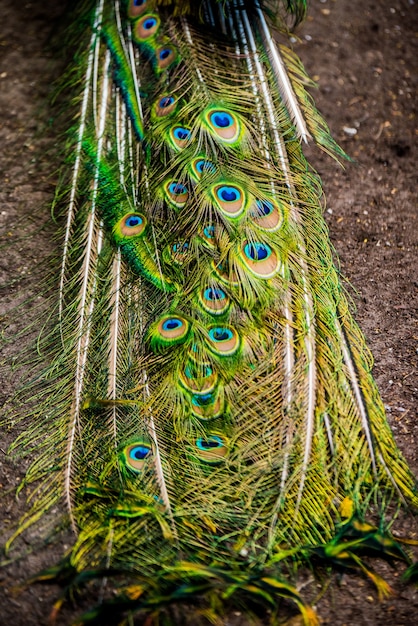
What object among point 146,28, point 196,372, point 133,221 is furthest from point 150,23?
point 196,372

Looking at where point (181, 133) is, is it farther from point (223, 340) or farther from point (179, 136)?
point (223, 340)

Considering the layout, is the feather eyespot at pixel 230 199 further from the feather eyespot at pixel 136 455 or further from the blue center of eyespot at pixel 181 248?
the feather eyespot at pixel 136 455

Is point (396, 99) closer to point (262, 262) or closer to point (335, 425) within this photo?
point (262, 262)

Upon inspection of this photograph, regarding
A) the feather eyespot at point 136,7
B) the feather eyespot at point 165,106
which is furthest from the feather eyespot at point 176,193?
the feather eyespot at point 136,7

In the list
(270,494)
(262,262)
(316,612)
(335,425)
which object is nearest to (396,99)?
(262,262)

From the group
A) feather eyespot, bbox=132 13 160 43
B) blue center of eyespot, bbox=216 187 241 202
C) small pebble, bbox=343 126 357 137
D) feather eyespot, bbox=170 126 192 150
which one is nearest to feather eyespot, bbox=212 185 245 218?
blue center of eyespot, bbox=216 187 241 202

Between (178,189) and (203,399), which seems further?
(178,189)
